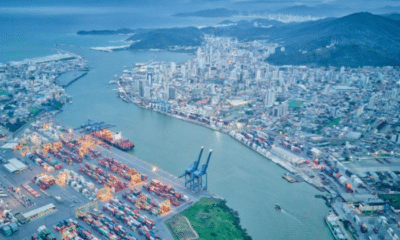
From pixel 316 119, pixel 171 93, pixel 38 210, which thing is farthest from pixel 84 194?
pixel 316 119

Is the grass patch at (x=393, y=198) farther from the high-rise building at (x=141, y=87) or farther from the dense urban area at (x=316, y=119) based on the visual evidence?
the high-rise building at (x=141, y=87)

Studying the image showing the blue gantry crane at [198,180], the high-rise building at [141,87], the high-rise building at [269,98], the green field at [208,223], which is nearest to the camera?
the green field at [208,223]

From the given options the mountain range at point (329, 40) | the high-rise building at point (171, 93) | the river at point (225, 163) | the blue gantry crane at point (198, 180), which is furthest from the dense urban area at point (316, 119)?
the blue gantry crane at point (198, 180)

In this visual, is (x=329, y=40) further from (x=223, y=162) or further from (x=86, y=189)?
(x=86, y=189)

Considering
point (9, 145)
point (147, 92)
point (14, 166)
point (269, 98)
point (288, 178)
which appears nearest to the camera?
point (288, 178)

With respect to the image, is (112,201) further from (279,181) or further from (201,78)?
(201,78)
